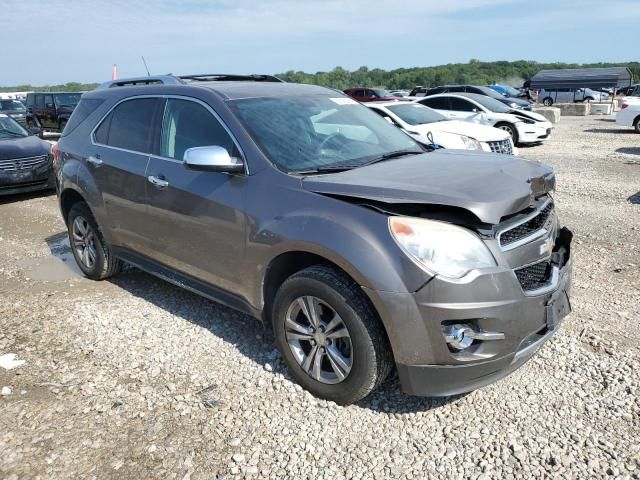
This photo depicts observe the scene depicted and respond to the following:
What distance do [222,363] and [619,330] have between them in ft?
9.29

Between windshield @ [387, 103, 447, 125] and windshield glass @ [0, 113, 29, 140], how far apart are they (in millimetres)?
7402

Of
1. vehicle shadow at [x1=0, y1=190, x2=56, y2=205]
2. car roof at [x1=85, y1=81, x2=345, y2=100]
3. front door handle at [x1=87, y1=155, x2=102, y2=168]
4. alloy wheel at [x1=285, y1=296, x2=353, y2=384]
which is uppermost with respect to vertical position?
car roof at [x1=85, y1=81, x2=345, y2=100]

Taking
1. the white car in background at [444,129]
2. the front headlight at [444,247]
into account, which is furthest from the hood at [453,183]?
the white car in background at [444,129]

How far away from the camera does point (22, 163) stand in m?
9.40

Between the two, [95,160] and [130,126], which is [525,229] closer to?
[130,126]

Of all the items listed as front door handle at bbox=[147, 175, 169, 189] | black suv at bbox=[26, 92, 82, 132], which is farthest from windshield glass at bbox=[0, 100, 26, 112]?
front door handle at bbox=[147, 175, 169, 189]

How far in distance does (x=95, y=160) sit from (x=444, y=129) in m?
7.81

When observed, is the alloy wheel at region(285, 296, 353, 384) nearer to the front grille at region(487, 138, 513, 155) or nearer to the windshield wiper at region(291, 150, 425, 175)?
the windshield wiper at region(291, 150, 425, 175)

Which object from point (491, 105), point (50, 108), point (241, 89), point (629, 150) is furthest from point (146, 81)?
point (50, 108)

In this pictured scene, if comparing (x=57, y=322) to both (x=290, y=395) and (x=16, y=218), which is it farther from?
(x=16, y=218)

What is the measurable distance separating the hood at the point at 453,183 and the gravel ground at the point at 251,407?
117 centimetres

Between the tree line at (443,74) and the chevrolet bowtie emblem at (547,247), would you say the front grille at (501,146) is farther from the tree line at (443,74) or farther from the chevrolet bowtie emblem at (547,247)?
the tree line at (443,74)

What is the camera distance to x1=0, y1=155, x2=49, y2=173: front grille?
30.1 feet

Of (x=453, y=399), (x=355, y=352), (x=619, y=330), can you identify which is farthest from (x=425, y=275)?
(x=619, y=330)
